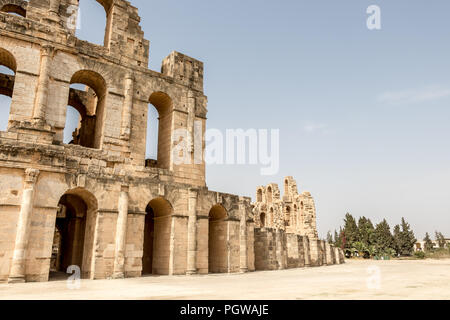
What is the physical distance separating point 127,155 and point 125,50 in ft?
18.2

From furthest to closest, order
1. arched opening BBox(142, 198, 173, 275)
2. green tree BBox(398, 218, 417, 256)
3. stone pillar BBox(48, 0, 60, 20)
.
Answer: green tree BBox(398, 218, 417, 256) → arched opening BBox(142, 198, 173, 275) → stone pillar BBox(48, 0, 60, 20)

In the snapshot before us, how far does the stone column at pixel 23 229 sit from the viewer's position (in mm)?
11836

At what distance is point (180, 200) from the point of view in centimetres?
1684

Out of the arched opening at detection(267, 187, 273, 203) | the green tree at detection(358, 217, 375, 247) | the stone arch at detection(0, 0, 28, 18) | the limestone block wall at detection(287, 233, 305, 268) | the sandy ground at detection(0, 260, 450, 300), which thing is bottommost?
the sandy ground at detection(0, 260, 450, 300)

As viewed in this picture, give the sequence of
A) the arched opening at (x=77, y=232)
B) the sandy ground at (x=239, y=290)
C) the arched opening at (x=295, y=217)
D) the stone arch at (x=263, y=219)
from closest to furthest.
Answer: the sandy ground at (x=239, y=290)
the arched opening at (x=77, y=232)
the stone arch at (x=263, y=219)
the arched opening at (x=295, y=217)

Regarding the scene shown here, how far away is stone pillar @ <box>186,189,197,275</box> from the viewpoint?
16.2 m

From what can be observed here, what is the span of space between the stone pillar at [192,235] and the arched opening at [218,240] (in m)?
2.09

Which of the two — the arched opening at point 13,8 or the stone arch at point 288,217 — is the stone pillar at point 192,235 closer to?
the arched opening at point 13,8

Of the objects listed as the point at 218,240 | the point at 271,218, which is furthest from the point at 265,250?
the point at 271,218

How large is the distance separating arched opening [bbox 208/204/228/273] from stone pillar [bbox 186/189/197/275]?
2094mm

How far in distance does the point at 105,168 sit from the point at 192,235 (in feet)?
16.8

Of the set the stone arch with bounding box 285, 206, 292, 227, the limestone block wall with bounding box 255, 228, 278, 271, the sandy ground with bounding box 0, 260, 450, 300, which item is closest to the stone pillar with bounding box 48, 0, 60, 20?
the sandy ground with bounding box 0, 260, 450, 300

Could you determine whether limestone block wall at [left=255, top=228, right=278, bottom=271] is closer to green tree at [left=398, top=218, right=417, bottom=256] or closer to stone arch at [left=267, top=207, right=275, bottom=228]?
stone arch at [left=267, top=207, right=275, bottom=228]

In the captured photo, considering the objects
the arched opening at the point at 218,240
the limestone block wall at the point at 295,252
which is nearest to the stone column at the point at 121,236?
the arched opening at the point at 218,240
